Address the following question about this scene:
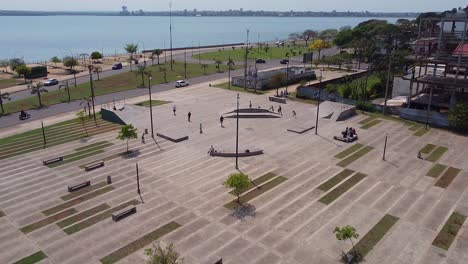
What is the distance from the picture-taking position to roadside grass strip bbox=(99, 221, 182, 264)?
80.9 feet

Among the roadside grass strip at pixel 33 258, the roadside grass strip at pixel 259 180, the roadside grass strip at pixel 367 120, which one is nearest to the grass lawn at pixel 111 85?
the roadside grass strip at pixel 33 258

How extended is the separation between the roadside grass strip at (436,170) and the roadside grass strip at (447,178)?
1.69ft

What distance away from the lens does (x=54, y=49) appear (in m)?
184

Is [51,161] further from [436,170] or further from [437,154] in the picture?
[437,154]

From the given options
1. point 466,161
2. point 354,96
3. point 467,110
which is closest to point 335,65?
point 354,96

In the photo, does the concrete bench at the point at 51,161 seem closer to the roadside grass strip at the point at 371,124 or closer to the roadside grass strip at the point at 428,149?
the roadside grass strip at the point at 371,124

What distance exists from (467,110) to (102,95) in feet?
190

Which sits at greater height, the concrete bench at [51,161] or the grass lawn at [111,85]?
the grass lawn at [111,85]

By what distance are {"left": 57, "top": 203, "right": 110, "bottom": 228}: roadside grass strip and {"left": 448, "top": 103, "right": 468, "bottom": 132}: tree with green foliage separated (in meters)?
43.0

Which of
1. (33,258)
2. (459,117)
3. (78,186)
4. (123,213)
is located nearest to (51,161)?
(78,186)

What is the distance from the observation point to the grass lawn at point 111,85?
2616 inches

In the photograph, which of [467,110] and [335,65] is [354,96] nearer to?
[467,110]

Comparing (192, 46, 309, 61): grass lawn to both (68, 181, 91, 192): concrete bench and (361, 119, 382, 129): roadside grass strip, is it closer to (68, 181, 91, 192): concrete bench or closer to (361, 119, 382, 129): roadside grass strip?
(361, 119, 382, 129): roadside grass strip

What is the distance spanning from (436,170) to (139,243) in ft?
95.3
